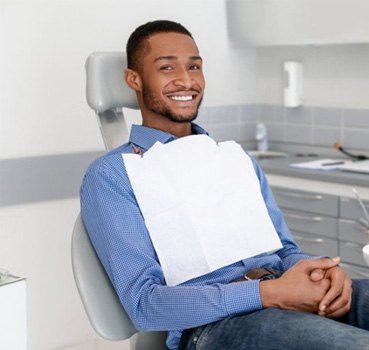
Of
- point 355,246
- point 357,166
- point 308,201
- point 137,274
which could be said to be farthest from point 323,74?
point 137,274

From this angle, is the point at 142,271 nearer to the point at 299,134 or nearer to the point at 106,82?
the point at 106,82

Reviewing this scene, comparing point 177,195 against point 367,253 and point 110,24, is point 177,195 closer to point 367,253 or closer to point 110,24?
point 367,253

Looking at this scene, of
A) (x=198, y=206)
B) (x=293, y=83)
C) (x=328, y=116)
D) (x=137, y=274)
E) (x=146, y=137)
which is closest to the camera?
(x=137, y=274)

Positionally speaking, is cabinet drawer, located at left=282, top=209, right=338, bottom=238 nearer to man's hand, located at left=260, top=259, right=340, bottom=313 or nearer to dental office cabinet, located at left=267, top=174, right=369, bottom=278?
dental office cabinet, located at left=267, top=174, right=369, bottom=278

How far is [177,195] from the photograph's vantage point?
6.92 ft

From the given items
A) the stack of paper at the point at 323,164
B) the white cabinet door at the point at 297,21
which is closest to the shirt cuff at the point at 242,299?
the stack of paper at the point at 323,164

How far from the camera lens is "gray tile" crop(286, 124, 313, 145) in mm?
4188

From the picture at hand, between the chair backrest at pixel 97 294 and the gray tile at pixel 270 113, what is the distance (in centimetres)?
249

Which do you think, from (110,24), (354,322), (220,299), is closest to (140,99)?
(220,299)

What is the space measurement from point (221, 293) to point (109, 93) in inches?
32.8

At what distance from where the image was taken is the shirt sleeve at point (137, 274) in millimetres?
1845

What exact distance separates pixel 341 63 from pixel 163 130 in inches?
75.1

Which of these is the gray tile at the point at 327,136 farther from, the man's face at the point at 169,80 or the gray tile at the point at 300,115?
the man's face at the point at 169,80

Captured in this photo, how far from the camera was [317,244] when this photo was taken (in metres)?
3.60
